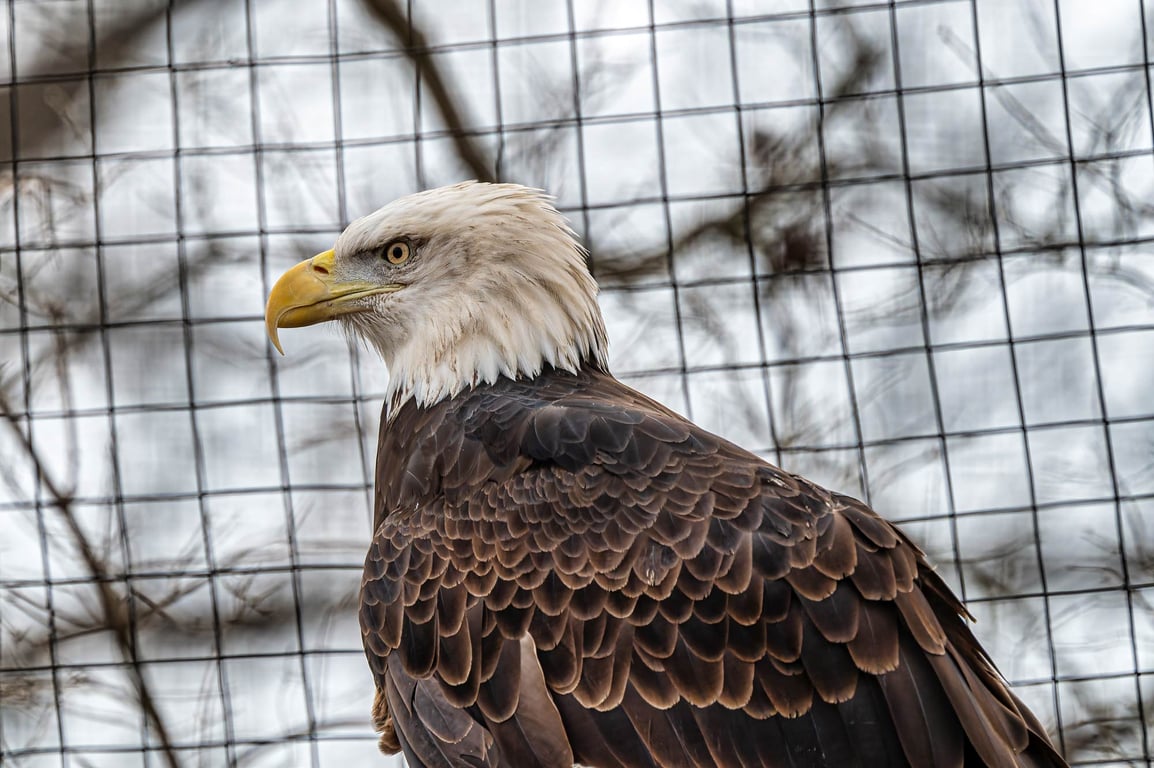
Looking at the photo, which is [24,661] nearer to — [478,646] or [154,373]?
[154,373]

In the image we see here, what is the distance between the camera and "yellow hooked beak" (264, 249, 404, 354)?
365cm

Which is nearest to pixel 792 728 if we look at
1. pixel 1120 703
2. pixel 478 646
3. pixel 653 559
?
pixel 653 559

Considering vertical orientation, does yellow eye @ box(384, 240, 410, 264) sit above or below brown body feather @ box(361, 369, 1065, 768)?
above

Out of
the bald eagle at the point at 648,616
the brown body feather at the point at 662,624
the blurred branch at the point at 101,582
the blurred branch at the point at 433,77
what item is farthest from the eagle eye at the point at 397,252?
the blurred branch at the point at 101,582

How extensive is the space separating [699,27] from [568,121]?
2.13 ft

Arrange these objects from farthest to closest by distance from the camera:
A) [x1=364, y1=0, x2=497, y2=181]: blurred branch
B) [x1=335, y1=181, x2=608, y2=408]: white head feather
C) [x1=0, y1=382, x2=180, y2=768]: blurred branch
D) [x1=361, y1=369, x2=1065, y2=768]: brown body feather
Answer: [x1=364, y1=0, x2=497, y2=181]: blurred branch
[x1=0, y1=382, x2=180, y2=768]: blurred branch
[x1=335, y1=181, x2=608, y2=408]: white head feather
[x1=361, y1=369, x2=1065, y2=768]: brown body feather

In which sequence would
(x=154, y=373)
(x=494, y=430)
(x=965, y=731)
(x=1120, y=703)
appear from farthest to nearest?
(x=154, y=373) → (x=1120, y=703) → (x=494, y=430) → (x=965, y=731)

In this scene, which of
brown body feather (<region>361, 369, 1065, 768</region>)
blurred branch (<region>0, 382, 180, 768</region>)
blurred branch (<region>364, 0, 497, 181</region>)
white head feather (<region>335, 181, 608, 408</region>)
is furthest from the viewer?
blurred branch (<region>364, 0, 497, 181</region>)

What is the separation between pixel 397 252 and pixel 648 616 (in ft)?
4.20

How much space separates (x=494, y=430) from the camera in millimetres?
3227

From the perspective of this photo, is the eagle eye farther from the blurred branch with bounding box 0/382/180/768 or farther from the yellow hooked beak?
the blurred branch with bounding box 0/382/180/768

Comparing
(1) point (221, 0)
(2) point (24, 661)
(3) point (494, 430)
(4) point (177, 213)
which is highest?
(1) point (221, 0)

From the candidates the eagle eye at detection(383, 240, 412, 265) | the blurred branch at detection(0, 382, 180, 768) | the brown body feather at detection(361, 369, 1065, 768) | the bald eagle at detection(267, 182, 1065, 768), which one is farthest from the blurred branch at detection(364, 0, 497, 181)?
A: the brown body feather at detection(361, 369, 1065, 768)

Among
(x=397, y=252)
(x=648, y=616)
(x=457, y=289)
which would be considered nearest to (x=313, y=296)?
(x=397, y=252)
